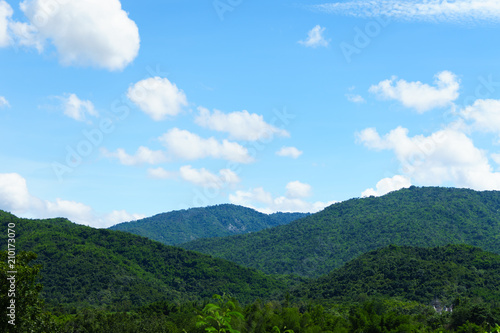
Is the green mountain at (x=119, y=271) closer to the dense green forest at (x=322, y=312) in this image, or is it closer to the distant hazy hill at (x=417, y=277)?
the dense green forest at (x=322, y=312)

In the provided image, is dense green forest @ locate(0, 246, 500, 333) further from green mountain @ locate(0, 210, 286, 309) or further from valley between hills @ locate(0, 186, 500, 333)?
green mountain @ locate(0, 210, 286, 309)

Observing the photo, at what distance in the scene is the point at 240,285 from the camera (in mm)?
151375

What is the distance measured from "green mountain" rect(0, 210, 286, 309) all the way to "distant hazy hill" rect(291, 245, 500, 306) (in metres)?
39.8

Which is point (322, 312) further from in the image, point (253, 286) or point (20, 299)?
point (253, 286)

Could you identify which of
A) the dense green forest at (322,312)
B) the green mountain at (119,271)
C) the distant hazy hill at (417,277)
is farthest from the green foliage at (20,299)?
the green mountain at (119,271)

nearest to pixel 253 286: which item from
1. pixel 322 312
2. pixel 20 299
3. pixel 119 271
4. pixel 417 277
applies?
pixel 119 271

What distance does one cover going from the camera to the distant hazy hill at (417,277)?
87062 millimetres

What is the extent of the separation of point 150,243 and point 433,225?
130 metres

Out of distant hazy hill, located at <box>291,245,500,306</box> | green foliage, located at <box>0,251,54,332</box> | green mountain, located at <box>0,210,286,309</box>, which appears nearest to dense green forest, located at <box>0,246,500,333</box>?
green foliage, located at <box>0,251,54,332</box>

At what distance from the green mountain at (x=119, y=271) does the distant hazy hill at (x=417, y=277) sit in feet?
131

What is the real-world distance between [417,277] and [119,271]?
9122cm

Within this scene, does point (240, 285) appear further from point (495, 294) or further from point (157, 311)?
point (495, 294)

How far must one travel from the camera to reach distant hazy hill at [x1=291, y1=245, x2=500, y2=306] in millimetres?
87062

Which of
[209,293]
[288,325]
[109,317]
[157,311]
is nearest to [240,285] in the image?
[209,293]
